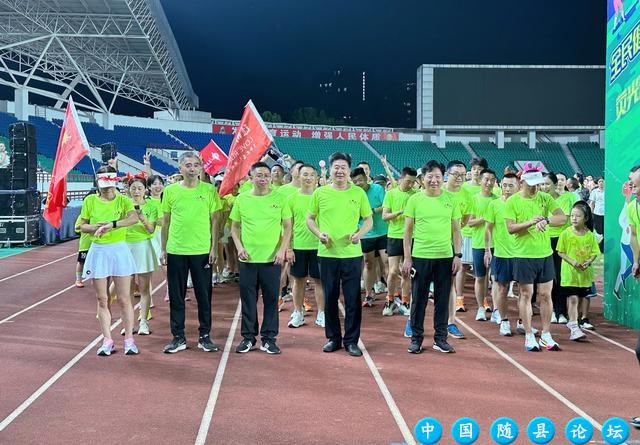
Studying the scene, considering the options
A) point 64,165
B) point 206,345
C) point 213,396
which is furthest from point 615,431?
point 64,165

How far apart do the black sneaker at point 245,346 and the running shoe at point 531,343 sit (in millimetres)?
2671

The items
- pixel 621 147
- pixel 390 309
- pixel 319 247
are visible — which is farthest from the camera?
pixel 390 309

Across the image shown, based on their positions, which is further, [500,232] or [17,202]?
[17,202]

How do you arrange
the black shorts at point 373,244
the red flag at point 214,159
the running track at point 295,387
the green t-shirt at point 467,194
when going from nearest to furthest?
the running track at point 295,387, the green t-shirt at point 467,194, the black shorts at point 373,244, the red flag at point 214,159

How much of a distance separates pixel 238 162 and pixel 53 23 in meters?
27.6

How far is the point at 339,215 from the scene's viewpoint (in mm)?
6703

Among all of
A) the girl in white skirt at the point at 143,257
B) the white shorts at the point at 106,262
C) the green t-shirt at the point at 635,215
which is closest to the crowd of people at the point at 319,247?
the white shorts at the point at 106,262

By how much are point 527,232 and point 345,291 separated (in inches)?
74.4

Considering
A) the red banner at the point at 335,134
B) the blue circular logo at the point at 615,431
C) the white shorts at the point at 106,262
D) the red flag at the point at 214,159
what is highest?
the red banner at the point at 335,134

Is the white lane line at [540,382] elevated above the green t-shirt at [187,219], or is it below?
below

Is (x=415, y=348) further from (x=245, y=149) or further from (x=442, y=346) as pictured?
(x=245, y=149)

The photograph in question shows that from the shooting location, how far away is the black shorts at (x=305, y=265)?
26.5 feet

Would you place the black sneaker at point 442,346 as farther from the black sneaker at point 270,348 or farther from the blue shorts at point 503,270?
the black sneaker at point 270,348

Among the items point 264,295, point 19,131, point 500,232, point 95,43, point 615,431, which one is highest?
point 95,43
